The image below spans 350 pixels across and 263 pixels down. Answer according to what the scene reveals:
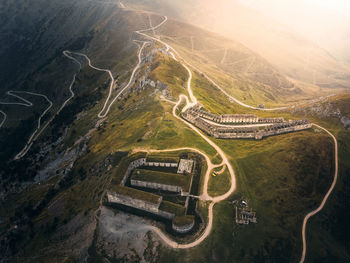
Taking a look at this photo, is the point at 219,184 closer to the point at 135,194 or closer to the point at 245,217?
the point at 245,217

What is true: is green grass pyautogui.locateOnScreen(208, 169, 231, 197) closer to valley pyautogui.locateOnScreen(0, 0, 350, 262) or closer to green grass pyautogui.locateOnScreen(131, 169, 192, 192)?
valley pyautogui.locateOnScreen(0, 0, 350, 262)

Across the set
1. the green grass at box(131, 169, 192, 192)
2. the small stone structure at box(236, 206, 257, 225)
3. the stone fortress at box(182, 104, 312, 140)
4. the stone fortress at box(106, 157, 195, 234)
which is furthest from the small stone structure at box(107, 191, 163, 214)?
the stone fortress at box(182, 104, 312, 140)

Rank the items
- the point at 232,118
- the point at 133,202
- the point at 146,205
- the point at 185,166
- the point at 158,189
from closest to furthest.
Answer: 1. the point at 146,205
2. the point at 133,202
3. the point at 158,189
4. the point at 185,166
5. the point at 232,118

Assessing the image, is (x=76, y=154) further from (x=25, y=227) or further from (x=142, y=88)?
(x=142, y=88)

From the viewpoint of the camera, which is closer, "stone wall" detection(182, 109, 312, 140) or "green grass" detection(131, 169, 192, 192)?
"green grass" detection(131, 169, 192, 192)

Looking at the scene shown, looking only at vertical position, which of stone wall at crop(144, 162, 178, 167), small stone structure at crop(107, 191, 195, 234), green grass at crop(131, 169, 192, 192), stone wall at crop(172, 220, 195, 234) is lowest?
stone wall at crop(172, 220, 195, 234)

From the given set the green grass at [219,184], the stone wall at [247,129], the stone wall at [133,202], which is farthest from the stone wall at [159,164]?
the stone wall at [247,129]

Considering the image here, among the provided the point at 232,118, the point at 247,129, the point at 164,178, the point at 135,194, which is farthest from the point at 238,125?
the point at 135,194
